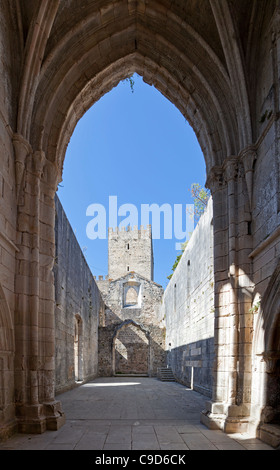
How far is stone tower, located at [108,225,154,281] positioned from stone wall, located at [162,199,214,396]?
17.1 m

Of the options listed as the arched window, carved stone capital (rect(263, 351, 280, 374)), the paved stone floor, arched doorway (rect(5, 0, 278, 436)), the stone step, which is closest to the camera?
the paved stone floor

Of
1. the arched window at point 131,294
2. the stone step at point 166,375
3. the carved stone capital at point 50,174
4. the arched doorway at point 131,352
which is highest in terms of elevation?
the carved stone capital at point 50,174

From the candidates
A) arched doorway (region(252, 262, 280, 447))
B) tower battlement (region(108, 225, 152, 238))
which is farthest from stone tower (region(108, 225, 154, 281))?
arched doorway (region(252, 262, 280, 447))

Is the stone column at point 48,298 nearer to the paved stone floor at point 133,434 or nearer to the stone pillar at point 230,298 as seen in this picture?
the paved stone floor at point 133,434

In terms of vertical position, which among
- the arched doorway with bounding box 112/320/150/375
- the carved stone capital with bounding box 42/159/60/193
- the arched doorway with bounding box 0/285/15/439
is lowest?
the arched doorway with bounding box 112/320/150/375

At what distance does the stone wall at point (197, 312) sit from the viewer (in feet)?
31.2

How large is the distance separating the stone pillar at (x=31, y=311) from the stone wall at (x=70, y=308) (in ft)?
12.4

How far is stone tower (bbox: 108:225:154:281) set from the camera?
33344 mm

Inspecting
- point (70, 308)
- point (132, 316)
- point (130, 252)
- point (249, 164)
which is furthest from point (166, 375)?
point (130, 252)

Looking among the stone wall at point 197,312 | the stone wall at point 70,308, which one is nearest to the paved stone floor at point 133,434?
the stone wall at point 197,312

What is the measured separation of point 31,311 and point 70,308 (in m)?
6.52

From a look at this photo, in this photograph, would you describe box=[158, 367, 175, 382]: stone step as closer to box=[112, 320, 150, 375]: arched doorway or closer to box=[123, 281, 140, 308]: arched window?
box=[112, 320, 150, 375]: arched doorway

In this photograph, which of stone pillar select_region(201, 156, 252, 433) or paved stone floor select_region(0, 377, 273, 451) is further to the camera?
stone pillar select_region(201, 156, 252, 433)

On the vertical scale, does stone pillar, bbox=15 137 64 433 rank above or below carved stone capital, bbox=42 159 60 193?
below
